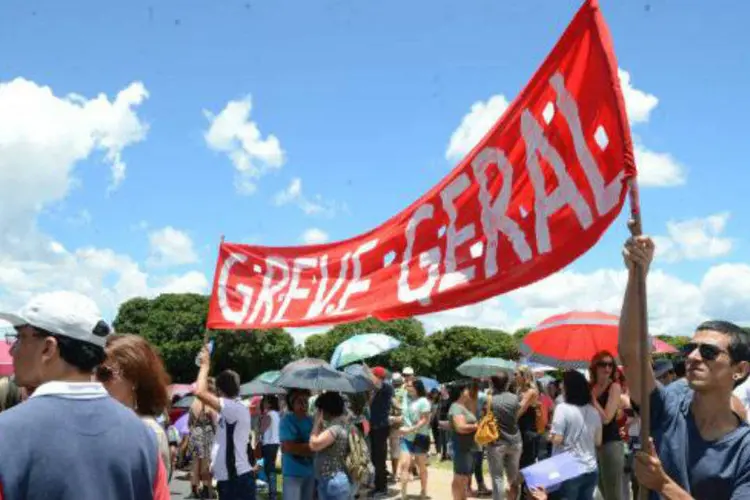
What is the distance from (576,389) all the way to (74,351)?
18.8ft

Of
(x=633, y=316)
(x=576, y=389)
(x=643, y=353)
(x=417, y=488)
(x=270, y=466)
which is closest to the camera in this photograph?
(x=643, y=353)

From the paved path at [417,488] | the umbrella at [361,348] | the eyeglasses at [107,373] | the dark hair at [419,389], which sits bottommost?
the paved path at [417,488]

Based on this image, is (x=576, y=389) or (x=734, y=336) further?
(x=576, y=389)

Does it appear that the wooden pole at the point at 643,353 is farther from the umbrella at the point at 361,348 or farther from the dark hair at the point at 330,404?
the umbrella at the point at 361,348

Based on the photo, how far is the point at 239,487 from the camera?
7539 millimetres

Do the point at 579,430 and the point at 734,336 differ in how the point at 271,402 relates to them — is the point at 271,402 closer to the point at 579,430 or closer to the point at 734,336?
the point at 579,430

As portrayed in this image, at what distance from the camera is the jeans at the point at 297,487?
24.5 ft

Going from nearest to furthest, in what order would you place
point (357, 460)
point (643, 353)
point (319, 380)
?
point (643, 353), point (357, 460), point (319, 380)

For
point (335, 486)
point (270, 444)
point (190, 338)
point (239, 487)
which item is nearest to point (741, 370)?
point (335, 486)

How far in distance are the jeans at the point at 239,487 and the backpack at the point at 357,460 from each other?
1.03 metres

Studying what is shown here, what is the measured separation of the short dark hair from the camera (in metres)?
2.54

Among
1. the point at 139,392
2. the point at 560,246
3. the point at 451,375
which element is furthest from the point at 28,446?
the point at 451,375

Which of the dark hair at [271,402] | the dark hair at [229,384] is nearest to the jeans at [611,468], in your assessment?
the dark hair at [229,384]

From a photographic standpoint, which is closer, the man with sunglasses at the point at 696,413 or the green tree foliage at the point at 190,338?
the man with sunglasses at the point at 696,413
